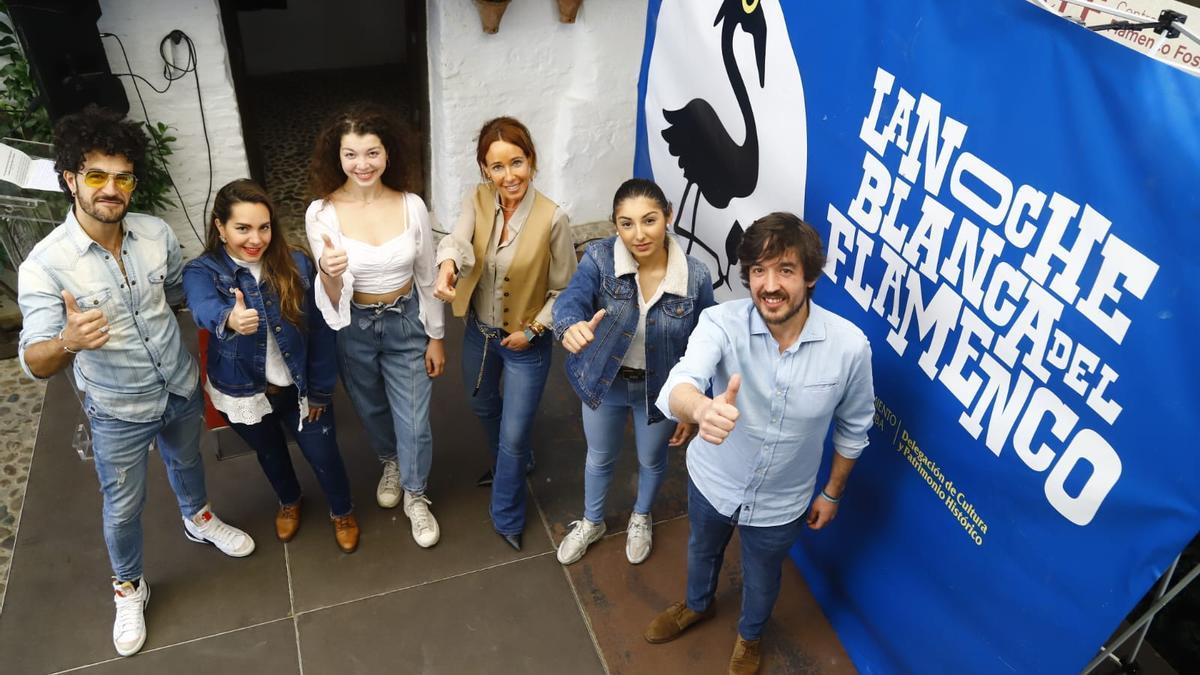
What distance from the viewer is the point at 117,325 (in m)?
2.86

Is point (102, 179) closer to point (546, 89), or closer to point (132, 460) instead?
point (132, 460)

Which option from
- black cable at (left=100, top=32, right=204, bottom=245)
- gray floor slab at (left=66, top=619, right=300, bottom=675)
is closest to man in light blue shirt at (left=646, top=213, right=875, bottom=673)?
gray floor slab at (left=66, top=619, right=300, bottom=675)

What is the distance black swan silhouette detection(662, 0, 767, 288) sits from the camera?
329 centimetres

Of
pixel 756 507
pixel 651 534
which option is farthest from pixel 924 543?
pixel 651 534

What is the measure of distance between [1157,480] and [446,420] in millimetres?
3232

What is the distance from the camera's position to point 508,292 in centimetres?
331

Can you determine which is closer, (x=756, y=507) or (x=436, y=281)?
(x=756, y=507)

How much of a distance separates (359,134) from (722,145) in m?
1.40

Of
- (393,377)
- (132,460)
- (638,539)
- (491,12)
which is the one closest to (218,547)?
(132,460)

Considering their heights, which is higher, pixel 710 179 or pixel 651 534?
pixel 710 179

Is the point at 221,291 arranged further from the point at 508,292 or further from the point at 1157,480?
the point at 1157,480

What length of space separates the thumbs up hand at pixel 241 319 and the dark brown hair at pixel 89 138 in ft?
1.74

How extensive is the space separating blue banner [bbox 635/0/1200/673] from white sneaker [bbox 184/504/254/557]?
2.41 m

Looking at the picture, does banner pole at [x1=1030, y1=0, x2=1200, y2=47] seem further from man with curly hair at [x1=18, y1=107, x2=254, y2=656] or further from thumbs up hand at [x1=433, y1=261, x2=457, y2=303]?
man with curly hair at [x1=18, y1=107, x2=254, y2=656]
